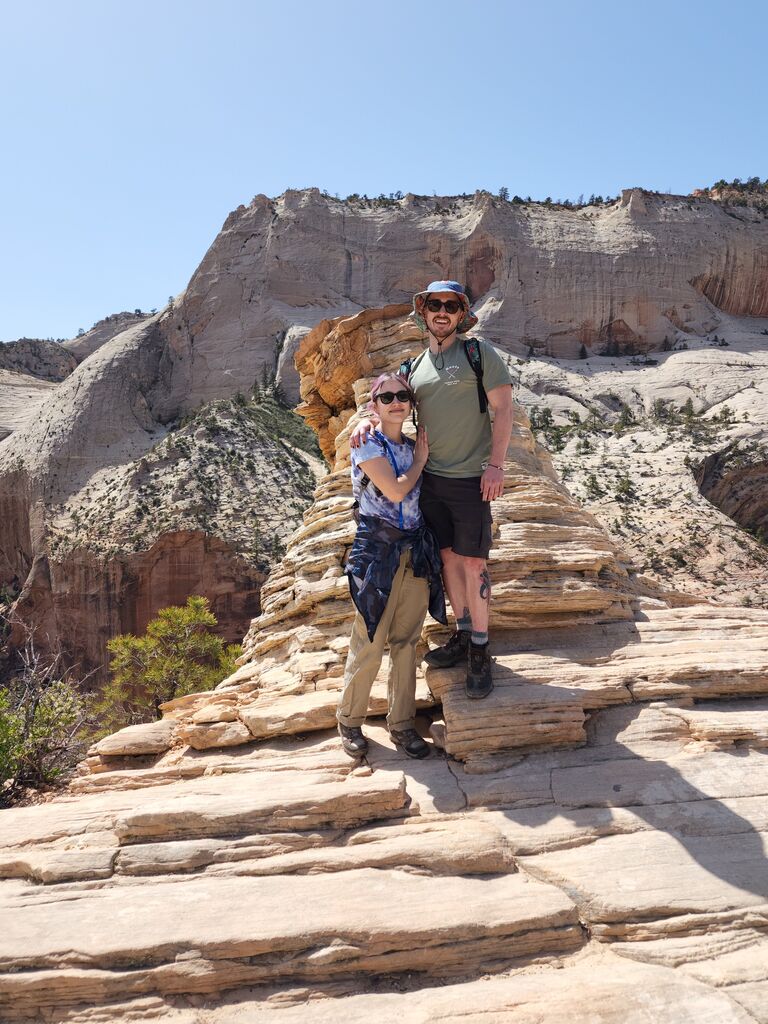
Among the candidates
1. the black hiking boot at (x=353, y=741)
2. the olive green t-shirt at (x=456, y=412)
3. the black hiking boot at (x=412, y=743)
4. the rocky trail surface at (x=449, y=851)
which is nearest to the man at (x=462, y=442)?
the olive green t-shirt at (x=456, y=412)

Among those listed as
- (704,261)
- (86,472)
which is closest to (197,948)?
(86,472)

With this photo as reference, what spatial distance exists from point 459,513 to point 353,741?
1544mm

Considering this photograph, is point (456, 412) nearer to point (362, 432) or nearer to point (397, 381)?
point (397, 381)

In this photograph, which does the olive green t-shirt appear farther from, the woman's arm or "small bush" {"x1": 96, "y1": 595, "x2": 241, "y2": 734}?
"small bush" {"x1": 96, "y1": 595, "x2": 241, "y2": 734}

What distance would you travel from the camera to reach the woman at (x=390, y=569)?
164 inches

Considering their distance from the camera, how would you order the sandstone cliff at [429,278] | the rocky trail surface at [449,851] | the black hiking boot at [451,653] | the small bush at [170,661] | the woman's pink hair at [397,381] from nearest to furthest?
the rocky trail surface at [449,851], the woman's pink hair at [397,381], the black hiking boot at [451,653], the small bush at [170,661], the sandstone cliff at [429,278]

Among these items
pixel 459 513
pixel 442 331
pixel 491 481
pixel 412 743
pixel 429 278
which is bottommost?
pixel 412 743

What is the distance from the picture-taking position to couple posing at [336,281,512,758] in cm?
421

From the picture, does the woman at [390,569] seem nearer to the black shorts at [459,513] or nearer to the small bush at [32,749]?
the black shorts at [459,513]

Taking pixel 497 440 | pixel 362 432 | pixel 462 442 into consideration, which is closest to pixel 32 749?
pixel 362 432

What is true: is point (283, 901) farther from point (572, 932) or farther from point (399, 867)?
point (572, 932)

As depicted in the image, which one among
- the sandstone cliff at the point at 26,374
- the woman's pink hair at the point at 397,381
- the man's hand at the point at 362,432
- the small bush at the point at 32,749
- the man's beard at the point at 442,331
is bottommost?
the small bush at the point at 32,749

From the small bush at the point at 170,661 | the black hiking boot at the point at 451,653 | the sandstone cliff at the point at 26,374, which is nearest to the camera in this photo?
the black hiking boot at the point at 451,653

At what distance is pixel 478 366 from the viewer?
427 cm
